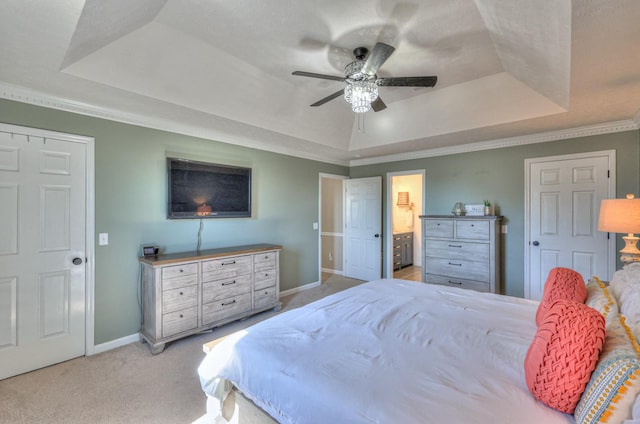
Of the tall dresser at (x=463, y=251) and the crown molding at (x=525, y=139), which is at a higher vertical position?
the crown molding at (x=525, y=139)

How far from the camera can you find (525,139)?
12.5 feet

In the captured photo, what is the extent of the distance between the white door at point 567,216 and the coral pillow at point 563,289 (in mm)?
2244

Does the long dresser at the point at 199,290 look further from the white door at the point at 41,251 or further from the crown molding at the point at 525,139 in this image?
the crown molding at the point at 525,139

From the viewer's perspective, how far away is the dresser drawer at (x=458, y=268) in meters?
3.74

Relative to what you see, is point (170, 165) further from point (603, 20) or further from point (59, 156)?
point (603, 20)

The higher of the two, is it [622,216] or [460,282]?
[622,216]

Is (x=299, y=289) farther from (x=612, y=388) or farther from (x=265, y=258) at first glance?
(x=612, y=388)

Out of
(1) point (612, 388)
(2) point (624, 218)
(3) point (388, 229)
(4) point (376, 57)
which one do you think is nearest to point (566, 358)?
(1) point (612, 388)

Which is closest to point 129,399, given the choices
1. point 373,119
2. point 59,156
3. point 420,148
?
point 59,156

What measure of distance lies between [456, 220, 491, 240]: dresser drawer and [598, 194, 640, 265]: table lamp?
50.9 inches

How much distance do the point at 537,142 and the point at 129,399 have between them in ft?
17.0

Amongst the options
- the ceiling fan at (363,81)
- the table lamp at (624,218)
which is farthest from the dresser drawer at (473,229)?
the ceiling fan at (363,81)

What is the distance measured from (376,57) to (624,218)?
2353 millimetres

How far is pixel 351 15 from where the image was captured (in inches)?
81.7
